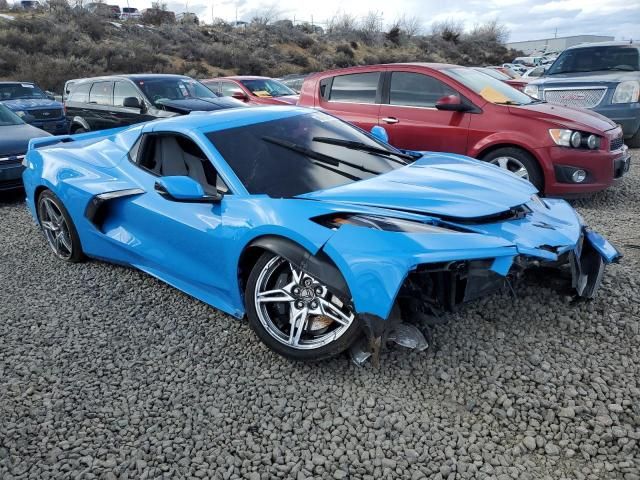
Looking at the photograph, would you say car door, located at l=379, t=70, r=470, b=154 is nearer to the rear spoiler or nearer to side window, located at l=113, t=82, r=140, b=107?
the rear spoiler

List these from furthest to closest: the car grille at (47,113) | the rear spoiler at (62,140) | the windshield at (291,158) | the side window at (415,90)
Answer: the car grille at (47,113), the side window at (415,90), the rear spoiler at (62,140), the windshield at (291,158)

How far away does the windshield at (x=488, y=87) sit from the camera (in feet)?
19.2

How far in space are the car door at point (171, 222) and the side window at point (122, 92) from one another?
5.17m

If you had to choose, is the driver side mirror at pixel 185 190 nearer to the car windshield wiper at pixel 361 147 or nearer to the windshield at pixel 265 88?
the car windshield wiper at pixel 361 147

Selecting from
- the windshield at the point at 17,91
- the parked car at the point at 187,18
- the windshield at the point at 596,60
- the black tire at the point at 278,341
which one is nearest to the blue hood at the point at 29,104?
the windshield at the point at 17,91

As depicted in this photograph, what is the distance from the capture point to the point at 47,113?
1103 centimetres

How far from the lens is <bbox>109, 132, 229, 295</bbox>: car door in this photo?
10.3 feet

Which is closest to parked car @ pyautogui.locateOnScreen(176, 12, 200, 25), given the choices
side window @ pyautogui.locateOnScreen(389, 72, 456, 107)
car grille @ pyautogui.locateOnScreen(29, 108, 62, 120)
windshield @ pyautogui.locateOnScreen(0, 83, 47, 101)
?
windshield @ pyautogui.locateOnScreen(0, 83, 47, 101)

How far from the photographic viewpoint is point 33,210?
15.9 ft

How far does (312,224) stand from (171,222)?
3.69 ft

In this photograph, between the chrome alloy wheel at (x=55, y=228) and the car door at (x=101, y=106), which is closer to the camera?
the chrome alloy wheel at (x=55, y=228)

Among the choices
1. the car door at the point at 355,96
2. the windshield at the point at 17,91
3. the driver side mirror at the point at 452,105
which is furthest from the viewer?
the windshield at the point at 17,91

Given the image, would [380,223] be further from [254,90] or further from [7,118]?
[254,90]

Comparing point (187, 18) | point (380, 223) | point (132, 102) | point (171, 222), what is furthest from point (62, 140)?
point (187, 18)
